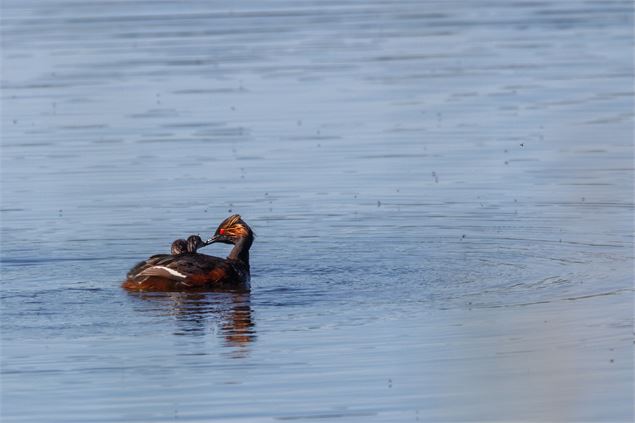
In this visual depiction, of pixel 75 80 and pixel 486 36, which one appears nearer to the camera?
pixel 75 80

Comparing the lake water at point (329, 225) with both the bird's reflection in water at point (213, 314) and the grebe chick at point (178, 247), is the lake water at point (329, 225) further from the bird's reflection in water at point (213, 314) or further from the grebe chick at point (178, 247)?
the grebe chick at point (178, 247)

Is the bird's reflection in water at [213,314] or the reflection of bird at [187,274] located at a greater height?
the reflection of bird at [187,274]

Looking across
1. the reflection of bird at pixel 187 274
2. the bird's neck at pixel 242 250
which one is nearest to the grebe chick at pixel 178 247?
the reflection of bird at pixel 187 274

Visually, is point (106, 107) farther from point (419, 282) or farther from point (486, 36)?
point (419, 282)

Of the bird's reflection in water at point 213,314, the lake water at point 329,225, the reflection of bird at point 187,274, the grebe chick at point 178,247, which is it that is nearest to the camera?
the lake water at point 329,225

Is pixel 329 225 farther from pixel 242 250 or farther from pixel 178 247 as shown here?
pixel 178 247

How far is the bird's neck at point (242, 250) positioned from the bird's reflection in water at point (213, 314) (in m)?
0.79

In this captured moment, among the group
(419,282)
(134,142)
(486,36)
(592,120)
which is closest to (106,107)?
(134,142)

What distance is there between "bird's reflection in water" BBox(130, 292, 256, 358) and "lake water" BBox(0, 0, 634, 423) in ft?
0.14

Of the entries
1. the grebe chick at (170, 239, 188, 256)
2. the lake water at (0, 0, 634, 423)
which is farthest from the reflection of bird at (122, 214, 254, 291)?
the lake water at (0, 0, 634, 423)

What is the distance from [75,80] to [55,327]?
17234 millimetres

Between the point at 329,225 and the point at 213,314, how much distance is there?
3.70m

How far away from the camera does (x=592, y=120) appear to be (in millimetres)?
22984

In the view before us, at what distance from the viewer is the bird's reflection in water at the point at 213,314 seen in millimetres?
13094
